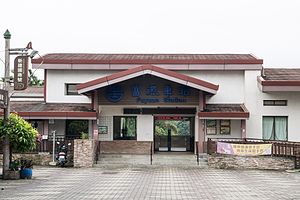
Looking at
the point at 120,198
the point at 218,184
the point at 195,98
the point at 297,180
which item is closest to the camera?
the point at 120,198

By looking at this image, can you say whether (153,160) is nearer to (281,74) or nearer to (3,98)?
(3,98)

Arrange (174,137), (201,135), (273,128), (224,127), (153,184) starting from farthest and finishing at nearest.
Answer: (174,137) → (273,128) → (224,127) → (201,135) → (153,184)

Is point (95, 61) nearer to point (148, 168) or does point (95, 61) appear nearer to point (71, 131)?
point (71, 131)

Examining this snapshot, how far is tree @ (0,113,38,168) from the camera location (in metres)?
18.8

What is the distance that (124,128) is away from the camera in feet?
93.9

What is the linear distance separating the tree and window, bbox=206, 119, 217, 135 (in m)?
11.8

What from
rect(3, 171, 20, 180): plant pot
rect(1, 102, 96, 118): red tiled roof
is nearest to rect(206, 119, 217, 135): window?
rect(1, 102, 96, 118): red tiled roof

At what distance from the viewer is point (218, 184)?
1806 centimetres

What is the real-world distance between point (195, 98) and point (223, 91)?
219 cm

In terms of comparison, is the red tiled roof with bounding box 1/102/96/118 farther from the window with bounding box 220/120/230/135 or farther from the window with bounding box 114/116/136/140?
the window with bounding box 220/120/230/135

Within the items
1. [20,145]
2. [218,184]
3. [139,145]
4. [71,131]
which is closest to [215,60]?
[139,145]

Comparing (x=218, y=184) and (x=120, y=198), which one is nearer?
(x=120, y=198)

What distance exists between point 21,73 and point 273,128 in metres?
15.7

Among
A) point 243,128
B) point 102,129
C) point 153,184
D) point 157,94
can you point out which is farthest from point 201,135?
Result: point 153,184
